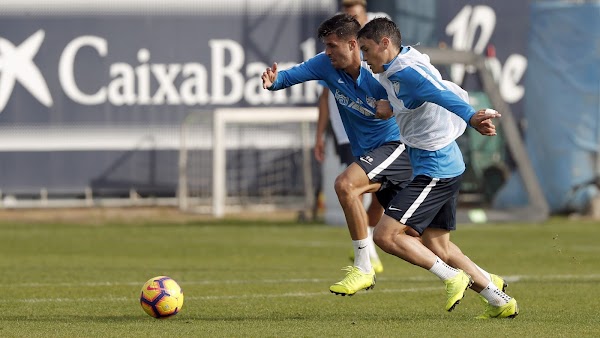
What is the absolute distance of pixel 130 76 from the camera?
2512 centimetres

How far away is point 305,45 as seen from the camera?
83.5ft

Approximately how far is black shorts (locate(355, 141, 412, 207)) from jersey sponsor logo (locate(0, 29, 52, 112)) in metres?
15.9

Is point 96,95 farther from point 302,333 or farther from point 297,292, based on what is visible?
point 302,333

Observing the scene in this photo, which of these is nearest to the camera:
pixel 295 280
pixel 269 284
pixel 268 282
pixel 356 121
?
pixel 356 121

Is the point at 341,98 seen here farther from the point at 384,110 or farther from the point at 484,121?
the point at 484,121

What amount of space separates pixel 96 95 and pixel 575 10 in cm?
911

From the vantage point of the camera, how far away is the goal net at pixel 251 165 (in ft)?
81.9

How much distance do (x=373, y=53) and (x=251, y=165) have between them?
1667 cm

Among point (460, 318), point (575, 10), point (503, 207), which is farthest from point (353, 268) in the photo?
point (575, 10)

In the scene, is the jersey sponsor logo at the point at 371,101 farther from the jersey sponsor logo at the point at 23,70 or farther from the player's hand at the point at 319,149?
the jersey sponsor logo at the point at 23,70

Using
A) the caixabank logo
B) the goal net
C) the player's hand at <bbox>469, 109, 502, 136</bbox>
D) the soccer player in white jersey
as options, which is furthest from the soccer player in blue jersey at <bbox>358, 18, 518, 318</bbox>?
the caixabank logo

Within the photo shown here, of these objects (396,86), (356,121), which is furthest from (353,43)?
(396,86)

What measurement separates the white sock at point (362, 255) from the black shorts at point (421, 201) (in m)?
0.73

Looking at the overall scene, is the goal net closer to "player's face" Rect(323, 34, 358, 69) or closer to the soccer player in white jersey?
the soccer player in white jersey
